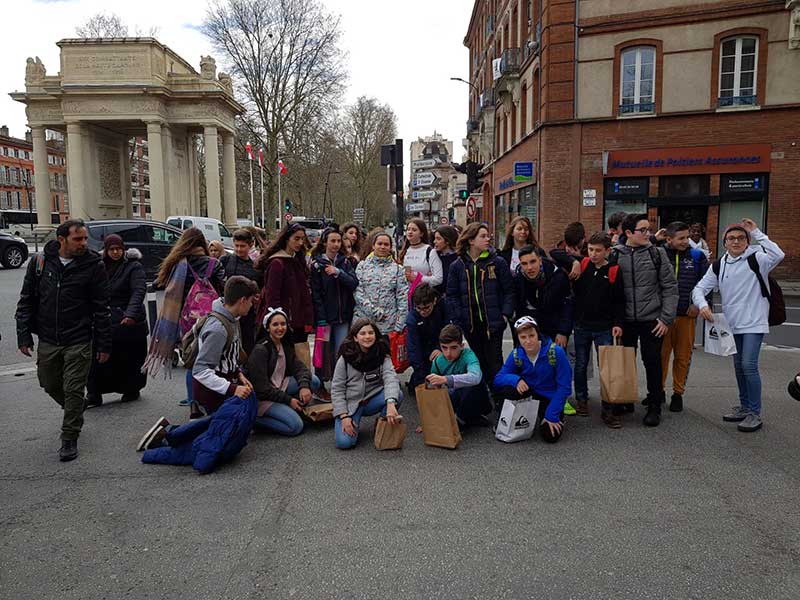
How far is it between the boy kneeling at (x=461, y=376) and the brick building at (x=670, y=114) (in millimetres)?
18266

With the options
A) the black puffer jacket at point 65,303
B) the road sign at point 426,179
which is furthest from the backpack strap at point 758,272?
the road sign at point 426,179

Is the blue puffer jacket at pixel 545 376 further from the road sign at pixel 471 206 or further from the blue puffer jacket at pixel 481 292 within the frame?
the road sign at pixel 471 206

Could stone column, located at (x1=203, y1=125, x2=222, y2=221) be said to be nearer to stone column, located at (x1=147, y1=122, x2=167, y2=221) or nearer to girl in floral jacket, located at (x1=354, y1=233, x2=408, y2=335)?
stone column, located at (x1=147, y1=122, x2=167, y2=221)

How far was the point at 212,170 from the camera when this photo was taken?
44.1 meters

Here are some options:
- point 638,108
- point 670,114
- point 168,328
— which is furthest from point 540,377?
point 638,108

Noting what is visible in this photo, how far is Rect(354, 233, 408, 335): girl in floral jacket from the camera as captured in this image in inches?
255

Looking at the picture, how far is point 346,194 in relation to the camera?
85.8 m

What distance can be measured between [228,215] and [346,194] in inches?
1572

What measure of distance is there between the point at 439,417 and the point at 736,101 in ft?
65.9

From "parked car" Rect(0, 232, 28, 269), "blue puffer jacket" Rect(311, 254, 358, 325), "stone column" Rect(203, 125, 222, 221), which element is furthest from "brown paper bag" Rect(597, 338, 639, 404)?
"stone column" Rect(203, 125, 222, 221)

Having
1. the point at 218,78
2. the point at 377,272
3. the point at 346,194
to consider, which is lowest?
the point at 377,272

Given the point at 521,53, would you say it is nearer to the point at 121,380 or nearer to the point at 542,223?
the point at 542,223

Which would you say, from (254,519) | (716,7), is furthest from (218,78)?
(254,519)

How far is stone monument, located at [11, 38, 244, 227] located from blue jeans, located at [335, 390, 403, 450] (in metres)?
38.5
